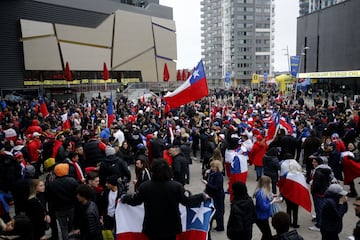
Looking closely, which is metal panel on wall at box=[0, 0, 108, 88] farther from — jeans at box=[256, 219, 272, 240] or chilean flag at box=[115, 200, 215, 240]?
jeans at box=[256, 219, 272, 240]

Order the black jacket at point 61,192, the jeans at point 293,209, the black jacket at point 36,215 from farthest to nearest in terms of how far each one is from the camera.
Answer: the jeans at point 293,209, the black jacket at point 61,192, the black jacket at point 36,215

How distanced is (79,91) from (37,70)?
208 inches

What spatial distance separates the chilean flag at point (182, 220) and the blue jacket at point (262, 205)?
3.52 feet

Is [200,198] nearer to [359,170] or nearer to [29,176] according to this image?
[29,176]

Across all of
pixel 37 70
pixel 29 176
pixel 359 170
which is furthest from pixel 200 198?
pixel 37 70

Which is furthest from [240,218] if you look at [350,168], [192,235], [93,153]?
[350,168]

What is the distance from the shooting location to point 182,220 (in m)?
4.56

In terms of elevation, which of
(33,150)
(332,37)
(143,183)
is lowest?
(33,150)

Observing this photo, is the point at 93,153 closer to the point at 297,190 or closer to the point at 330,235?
the point at 297,190

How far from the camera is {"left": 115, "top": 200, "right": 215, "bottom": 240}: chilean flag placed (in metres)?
4.52

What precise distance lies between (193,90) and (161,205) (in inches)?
237

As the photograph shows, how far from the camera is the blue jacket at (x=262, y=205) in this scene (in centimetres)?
526

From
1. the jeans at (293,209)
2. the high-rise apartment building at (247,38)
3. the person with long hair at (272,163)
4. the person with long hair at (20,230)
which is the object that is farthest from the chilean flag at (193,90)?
the high-rise apartment building at (247,38)

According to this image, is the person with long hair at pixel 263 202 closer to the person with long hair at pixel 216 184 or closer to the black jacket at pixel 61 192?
the person with long hair at pixel 216 184
